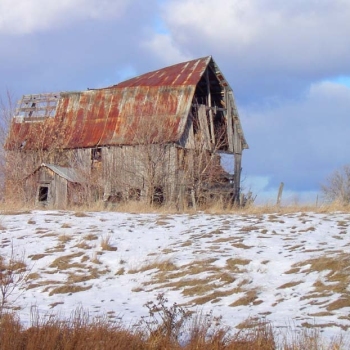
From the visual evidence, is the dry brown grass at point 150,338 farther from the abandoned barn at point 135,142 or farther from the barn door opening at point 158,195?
the barn door opening at point 158,195

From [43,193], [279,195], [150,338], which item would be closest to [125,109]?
[43,193]

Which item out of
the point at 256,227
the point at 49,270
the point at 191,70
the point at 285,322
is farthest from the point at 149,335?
the point at 191,70

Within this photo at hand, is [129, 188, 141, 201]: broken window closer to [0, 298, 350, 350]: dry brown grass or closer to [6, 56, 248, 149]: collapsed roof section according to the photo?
[6, 56, 248, 149]: collapsed roof section

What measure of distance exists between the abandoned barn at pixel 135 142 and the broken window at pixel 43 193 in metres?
0.05

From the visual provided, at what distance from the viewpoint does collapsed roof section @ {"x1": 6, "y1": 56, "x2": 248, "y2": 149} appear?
27.2m

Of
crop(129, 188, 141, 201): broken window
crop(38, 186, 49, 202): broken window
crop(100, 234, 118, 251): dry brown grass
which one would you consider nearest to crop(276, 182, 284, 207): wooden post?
crop(129, 188, 141, 201): broken window

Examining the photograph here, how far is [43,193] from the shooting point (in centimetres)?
2895

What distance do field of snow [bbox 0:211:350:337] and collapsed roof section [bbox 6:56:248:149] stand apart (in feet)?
36.3

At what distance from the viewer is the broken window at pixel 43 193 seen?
2870 centimetres

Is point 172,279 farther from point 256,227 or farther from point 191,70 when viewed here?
point 191,70

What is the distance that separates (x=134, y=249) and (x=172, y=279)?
2.35m

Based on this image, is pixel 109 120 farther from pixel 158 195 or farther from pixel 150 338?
pixel 150 338

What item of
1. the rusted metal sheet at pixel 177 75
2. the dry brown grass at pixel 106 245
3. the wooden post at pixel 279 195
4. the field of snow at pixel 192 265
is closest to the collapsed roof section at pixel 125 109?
the rusted metal sheet at pixel 177 75

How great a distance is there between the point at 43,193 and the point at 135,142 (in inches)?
214
